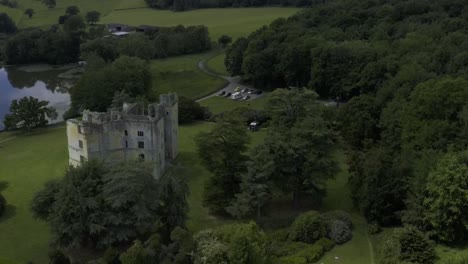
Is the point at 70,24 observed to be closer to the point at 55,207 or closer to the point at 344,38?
the point at 344,38

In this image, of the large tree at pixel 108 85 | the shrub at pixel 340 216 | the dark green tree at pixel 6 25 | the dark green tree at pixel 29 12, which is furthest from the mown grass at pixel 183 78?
the dark green tree at pixel 29 12

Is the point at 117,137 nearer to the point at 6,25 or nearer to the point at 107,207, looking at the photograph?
the point at 107,207

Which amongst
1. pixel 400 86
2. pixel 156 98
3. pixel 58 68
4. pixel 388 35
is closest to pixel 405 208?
pixel 400 86

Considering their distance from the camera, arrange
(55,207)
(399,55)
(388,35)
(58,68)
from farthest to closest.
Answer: (58,68), (388,35), (399,55), (55,207)

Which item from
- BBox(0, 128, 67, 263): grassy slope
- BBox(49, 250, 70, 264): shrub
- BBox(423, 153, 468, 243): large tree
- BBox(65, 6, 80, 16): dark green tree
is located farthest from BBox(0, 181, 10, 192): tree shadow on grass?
BBox(65, 6, 80, 16): dark green tree

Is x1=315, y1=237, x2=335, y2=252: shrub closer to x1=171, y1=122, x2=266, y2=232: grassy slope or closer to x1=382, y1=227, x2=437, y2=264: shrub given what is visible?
x1=382, y1=227, x2=437, y2=264: shrub

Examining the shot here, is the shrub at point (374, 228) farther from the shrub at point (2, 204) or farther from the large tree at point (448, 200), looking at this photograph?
the shrub at point (2, 204)
